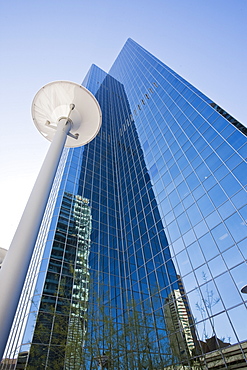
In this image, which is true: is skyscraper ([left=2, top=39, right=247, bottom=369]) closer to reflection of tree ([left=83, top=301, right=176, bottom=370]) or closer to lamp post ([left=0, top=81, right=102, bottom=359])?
reflection of tree ([left=83, top=301, right=176, bottom=370])

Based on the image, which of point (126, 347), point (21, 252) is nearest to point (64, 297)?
point (126, 347)

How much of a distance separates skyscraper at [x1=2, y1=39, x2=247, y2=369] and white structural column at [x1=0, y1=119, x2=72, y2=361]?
698 cm

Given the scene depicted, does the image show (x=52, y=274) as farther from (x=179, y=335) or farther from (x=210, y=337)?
(x=210, y=337)

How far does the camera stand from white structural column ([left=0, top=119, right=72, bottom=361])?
3678mm

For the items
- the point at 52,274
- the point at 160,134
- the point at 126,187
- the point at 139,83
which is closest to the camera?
the point at 52,274

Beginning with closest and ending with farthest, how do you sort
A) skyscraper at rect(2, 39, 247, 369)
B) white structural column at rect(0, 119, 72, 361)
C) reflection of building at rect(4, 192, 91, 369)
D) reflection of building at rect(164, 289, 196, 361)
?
white structural column at rect(0, 119, 72, 361), skyscraper at rect(2, 39, 247, 369), reflection of building at rect(4, 192, 91, 369), reflection of building at rect(164, 289, 196, 361)

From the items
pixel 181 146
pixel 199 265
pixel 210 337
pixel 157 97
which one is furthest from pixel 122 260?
pixel 157 97

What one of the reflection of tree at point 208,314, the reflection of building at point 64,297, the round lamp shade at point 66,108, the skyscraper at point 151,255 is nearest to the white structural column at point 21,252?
the round lamp shade at point 66,108

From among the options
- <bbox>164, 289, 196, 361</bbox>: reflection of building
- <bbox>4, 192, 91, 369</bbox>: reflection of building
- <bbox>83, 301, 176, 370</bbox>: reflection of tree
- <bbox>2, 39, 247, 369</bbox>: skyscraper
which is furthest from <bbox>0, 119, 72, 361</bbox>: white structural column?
<bbox>164, 289, 196, 361</bbox>: reflection of building

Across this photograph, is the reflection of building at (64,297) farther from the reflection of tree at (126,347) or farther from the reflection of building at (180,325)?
the reflection of building at (180,325)

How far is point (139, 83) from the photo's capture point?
49188mm

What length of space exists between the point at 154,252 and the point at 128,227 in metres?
6.28

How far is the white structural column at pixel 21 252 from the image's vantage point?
368 cm

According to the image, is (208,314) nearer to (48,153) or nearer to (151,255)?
(151,255)
